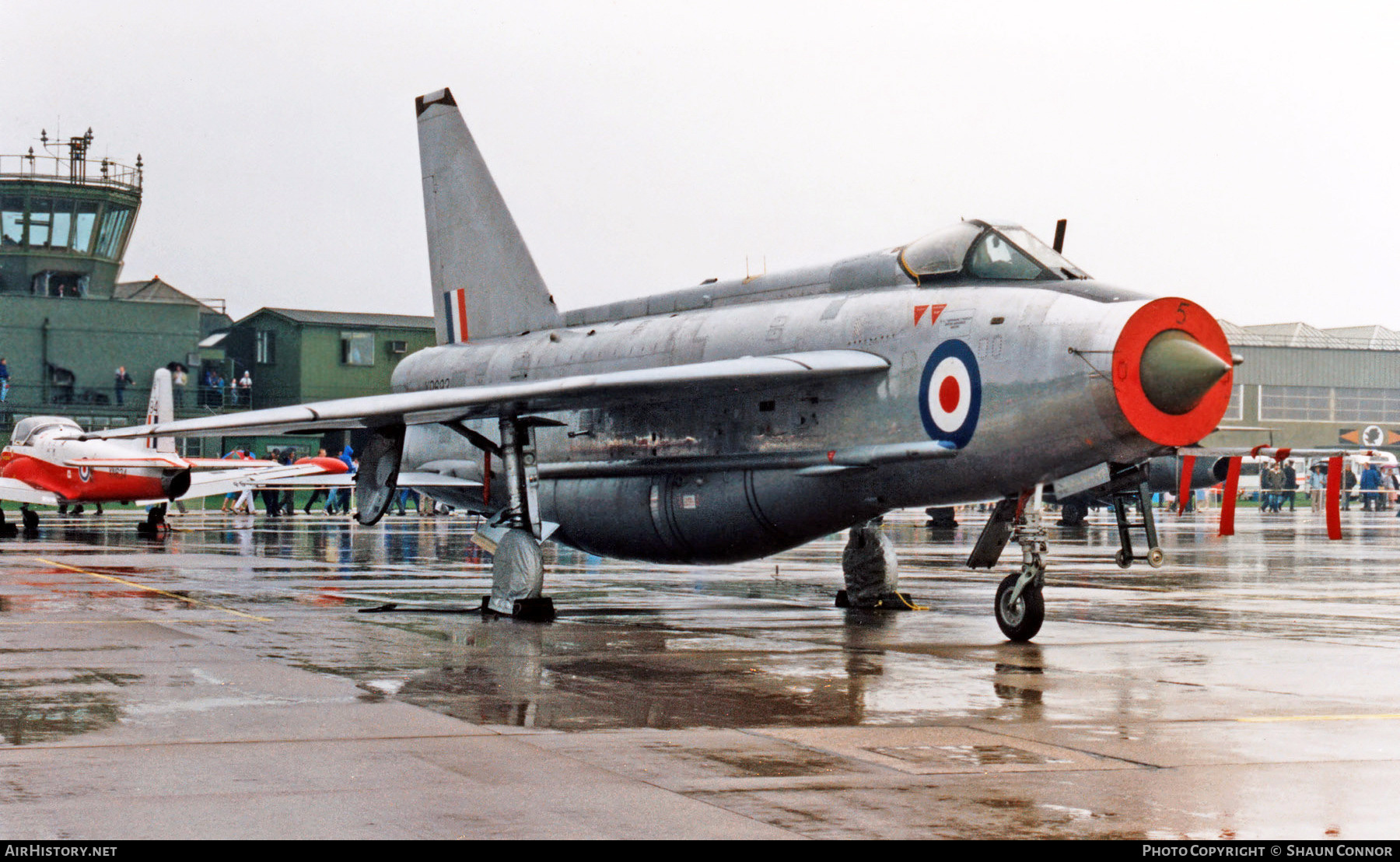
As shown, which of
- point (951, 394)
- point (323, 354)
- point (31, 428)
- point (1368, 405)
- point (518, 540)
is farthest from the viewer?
point (1368, 405)

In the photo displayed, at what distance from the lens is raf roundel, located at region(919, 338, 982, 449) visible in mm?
11398

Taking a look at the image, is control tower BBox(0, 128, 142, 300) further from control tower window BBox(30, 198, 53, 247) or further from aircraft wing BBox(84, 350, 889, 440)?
aircraft wing BBox(84, 350, 889, 440)

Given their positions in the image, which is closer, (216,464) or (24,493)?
(24,493)

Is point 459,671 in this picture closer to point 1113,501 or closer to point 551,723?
point 551,723

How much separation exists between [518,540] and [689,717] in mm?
6188

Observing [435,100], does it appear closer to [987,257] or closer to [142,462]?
[987,257]

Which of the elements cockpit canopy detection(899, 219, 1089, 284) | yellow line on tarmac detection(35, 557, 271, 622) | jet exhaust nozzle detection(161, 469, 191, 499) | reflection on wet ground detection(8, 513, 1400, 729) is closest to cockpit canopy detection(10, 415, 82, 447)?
jet exhaust nozzle detection(161, 469, 191, 499)

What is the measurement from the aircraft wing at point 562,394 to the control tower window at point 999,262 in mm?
1057

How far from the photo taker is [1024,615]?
36.7 feet

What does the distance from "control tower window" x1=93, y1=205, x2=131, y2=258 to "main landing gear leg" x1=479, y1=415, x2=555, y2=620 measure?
55596 millimetres

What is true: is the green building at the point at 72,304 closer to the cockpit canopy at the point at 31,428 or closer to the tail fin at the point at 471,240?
the cockpit canopy at the point at 31,428

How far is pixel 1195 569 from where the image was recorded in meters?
21.0

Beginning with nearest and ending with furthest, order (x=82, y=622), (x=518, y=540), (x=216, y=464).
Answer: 1. (x=82, y=622)
2. (x=518, y=540)
3. (x=216, y=464)

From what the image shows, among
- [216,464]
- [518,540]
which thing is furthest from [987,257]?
[216,464]
